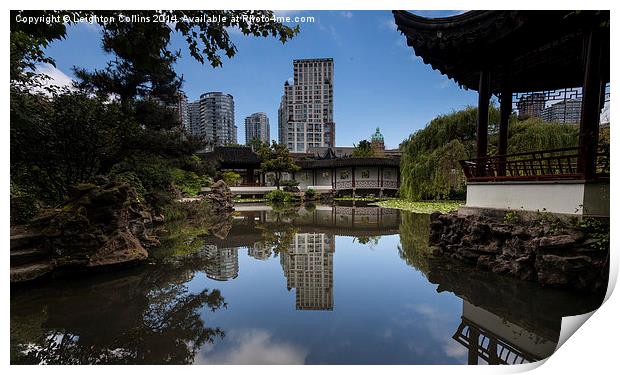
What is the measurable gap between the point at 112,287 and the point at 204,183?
560 inches

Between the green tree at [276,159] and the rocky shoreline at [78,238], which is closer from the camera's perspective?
the rocky shoreline at [78,238]

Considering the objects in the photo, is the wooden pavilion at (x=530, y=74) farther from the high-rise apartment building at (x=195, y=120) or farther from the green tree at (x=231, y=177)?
the green tree at (x=231, y=177)

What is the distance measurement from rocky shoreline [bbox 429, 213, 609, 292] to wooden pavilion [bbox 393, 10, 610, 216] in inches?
12.8

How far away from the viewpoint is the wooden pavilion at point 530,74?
10.3ft

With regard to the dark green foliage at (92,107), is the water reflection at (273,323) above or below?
below

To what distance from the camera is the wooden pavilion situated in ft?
10.3

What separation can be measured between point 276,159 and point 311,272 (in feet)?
59.1

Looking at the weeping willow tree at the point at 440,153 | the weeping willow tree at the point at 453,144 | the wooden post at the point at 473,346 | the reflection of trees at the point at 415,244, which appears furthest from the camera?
the weeping willow tree at the point at 440,153

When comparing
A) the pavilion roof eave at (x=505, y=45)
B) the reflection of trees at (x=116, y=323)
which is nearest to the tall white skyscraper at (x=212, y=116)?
the reflection of trees at (x=116, y=323)

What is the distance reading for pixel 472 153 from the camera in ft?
39.2

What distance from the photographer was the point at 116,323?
2.46 metres

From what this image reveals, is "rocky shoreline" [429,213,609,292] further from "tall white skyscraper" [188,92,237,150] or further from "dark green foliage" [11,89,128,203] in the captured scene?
"dark green foliage" [11,89,128,203]

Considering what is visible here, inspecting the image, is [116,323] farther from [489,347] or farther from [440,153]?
[440,153]

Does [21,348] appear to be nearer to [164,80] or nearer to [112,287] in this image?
[112,287]
